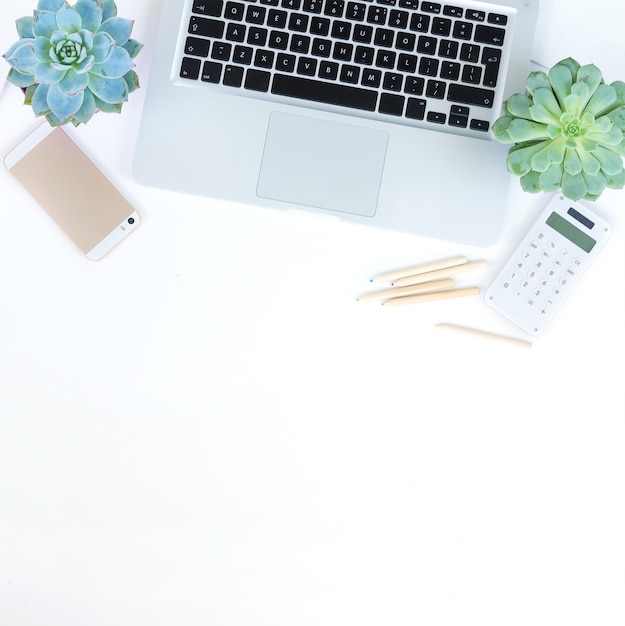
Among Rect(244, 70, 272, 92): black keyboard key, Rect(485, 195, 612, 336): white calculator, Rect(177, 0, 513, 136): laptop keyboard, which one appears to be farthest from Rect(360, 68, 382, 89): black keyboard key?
Rect(485, 195, 612, 336): white calculator

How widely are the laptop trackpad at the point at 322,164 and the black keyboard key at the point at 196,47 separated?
0.10 meters

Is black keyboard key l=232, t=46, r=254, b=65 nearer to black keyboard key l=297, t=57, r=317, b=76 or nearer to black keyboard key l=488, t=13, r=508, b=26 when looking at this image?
black keyboard key l=297, t=57, r=317, b=76

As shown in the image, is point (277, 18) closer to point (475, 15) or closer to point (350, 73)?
A: point (350, 73)

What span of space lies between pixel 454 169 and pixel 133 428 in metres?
0.46

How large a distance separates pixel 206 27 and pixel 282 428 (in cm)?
44

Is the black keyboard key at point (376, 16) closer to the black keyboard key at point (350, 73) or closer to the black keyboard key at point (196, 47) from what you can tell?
the black keyboard key at point (350, 73)

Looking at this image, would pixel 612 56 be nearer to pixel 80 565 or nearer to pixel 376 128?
pixel 376 128

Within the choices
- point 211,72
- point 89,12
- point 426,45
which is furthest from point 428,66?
point 89,12

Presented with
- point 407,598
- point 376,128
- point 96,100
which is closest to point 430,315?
point 376,128

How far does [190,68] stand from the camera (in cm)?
73

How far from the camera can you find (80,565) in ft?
2.51

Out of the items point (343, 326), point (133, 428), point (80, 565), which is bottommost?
point (80, 565)

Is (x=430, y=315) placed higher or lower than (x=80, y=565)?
higher

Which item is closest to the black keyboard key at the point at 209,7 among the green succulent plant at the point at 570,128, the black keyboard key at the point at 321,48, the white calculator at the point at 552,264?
the black keyboard key at the point at 321,48
